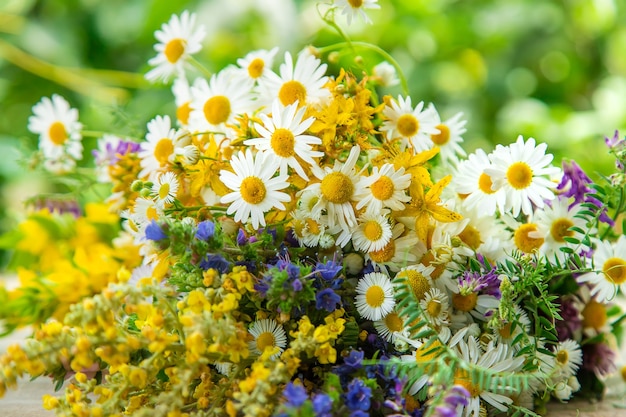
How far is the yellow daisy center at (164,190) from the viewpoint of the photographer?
23.9 inches

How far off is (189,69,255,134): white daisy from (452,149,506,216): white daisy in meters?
0.22

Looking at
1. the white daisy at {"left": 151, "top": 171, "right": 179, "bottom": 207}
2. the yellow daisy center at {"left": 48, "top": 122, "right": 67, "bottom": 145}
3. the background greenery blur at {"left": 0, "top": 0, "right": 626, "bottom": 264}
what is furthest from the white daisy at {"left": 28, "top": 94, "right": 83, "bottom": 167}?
the background greenery blur at {"left": 0, "top": 0, "right": 626, "bottom": 264}

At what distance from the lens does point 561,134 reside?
1791mm

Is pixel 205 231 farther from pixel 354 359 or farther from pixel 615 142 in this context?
pixel 615 142

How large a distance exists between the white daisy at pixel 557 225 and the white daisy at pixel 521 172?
51mm

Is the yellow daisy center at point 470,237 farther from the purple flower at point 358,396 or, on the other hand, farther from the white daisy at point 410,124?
the purple flower at point 358,396

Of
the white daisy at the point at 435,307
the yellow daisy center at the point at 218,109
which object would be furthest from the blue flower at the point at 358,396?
the yellow daisy center at the point at 218,109

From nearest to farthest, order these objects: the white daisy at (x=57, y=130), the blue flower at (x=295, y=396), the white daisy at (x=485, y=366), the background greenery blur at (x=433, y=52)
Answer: the blue flower at (x=295, y=396) → the white daisy at (x=485, y=366) → the white daisy at (x=57, y=130) → the background greenery blur at (x=433, y=52)

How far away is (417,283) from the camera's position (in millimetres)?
596

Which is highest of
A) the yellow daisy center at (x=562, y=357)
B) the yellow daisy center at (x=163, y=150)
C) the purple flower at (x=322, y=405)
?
the yellow daisy center at (x=163, y=150)

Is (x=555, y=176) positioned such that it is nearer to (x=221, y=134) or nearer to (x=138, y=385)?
(x=221, y=134)

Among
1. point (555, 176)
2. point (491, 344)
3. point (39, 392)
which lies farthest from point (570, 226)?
point (39, 392)

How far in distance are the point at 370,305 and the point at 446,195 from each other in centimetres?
16

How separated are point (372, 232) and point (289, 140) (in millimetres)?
112
